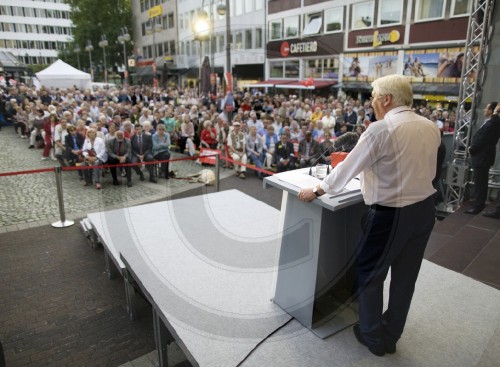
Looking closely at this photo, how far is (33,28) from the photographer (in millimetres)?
61062

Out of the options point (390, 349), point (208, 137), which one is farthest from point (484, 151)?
point (208, 137)

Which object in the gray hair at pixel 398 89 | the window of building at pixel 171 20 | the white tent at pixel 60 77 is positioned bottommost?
the gray hair at pixel 398 89

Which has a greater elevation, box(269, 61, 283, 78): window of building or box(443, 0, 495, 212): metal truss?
box(269, 61, 283, 78): window of building

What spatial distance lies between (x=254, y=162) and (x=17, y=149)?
7583mm

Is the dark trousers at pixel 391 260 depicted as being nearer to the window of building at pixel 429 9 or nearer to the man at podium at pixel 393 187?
the man at podium at pixel 393 187

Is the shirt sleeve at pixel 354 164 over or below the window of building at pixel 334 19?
below

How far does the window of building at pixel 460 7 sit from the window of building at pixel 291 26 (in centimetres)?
1043

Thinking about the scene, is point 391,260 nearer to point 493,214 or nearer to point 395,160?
point 395,160

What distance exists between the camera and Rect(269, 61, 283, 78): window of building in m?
27.0

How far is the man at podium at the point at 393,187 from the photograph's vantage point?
5.88ft

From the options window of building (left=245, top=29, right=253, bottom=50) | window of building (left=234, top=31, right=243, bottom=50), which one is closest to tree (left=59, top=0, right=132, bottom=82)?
window of building (left=234, top=31, right=243, bottom=50)

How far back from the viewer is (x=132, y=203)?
6496mm

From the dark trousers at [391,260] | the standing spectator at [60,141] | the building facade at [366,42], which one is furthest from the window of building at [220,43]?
the dark trousers at [391,260]

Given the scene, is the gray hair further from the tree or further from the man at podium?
the tree
